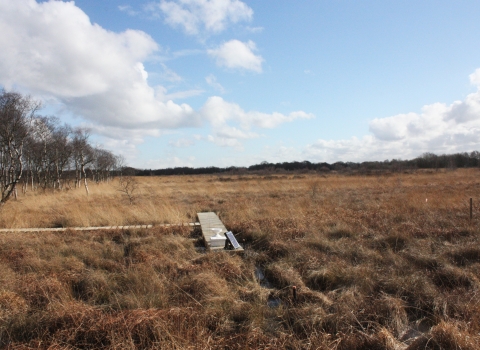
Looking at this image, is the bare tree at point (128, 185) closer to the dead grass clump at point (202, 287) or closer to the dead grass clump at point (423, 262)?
the dead grass clump at point (202, 287)

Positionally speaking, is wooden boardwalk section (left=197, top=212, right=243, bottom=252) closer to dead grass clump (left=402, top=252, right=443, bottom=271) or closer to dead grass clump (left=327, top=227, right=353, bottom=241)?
dead grass clump (left=327, top=227, right=353, bottom=241)

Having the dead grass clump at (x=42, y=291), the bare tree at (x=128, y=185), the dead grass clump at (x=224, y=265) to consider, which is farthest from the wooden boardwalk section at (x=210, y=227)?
the bare tree at (x=128, y=185)

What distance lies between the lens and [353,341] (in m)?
3.65

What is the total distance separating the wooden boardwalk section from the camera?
824cm

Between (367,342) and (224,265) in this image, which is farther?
(224,265)

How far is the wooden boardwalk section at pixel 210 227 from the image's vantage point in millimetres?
8240

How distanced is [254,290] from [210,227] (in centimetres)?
559

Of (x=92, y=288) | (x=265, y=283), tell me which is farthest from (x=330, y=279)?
(x=92, y=288)

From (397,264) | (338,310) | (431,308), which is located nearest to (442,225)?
(397,264)

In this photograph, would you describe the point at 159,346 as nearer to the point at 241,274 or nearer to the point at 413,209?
the point at 241,274

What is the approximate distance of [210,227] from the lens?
1062 cm

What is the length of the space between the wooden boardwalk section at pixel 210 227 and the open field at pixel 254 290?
22.8 inches

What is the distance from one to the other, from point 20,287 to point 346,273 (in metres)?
5.50

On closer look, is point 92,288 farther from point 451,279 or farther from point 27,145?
point 27,145
